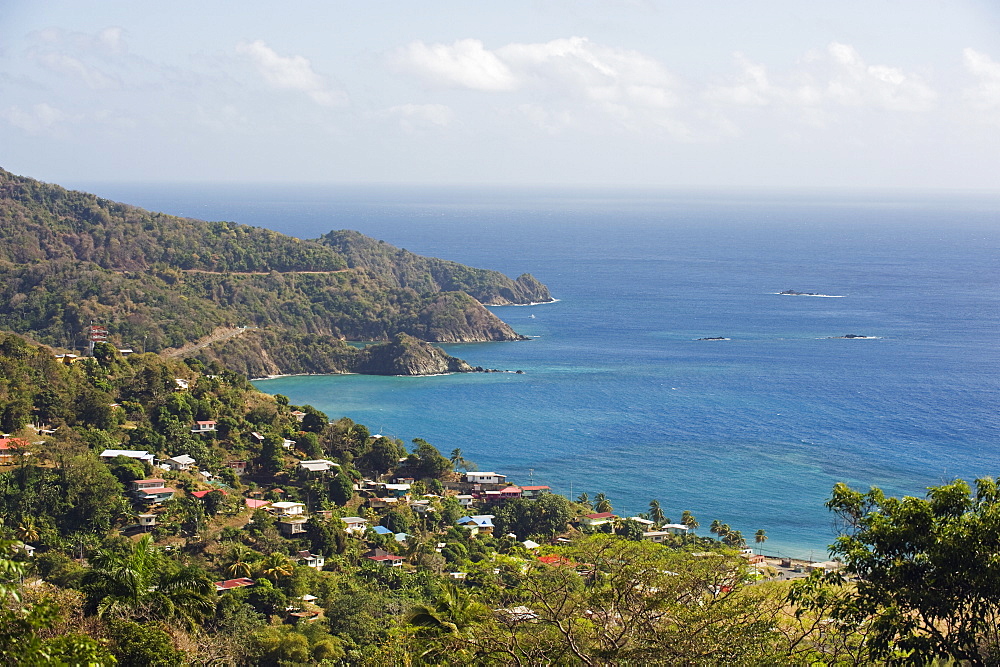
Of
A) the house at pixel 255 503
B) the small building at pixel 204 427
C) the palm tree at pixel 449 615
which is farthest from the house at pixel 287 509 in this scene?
the palm tree at pixel 449 615

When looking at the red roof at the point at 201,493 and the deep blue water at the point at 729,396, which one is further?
the deep blue water at the point at 729,396

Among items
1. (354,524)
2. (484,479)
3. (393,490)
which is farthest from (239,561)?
(484,479)

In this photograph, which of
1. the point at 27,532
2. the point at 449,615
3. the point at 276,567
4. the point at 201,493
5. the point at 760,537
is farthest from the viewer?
the point at 760,537

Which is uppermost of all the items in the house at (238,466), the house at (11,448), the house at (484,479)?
the house at (11,448)

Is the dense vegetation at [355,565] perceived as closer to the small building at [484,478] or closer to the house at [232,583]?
the house at [232,583]

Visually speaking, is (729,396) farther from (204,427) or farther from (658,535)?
(204,427)

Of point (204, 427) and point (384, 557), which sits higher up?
point (204, 427)

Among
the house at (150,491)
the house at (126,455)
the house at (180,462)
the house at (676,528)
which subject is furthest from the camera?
the house at (676,528)
